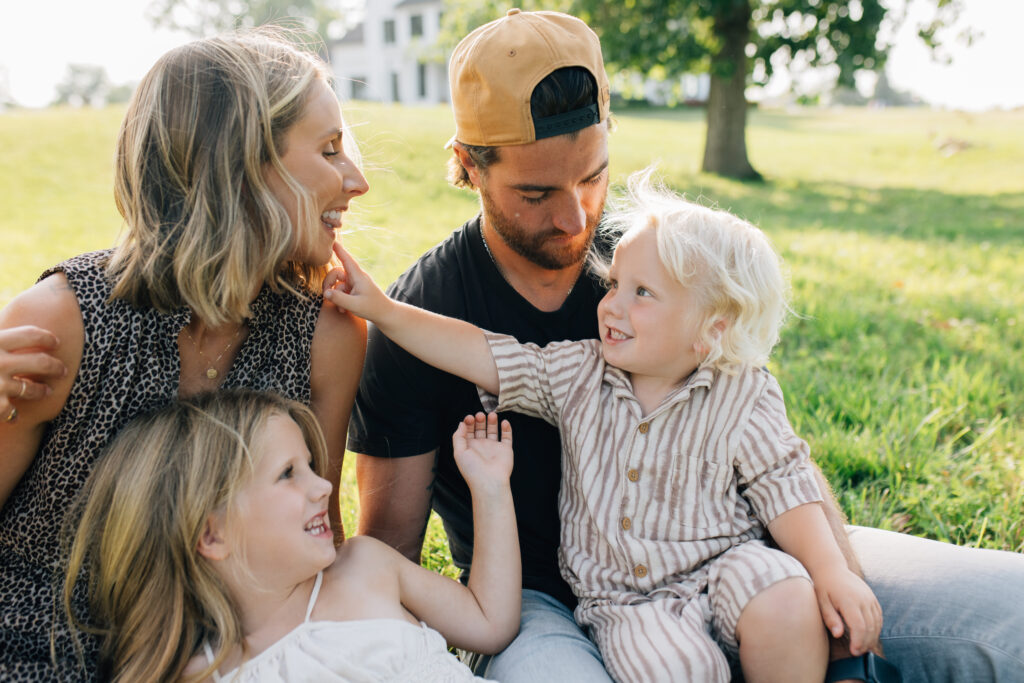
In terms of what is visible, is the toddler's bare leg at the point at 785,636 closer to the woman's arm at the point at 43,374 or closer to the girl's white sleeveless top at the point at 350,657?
the girl's white sleeveless top at the point at 350,657

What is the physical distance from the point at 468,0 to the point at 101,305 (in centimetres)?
1756

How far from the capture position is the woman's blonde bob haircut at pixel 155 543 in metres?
1.90

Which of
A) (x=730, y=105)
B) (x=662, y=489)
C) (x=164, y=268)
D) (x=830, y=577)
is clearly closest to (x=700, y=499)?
(x=662, y=489)

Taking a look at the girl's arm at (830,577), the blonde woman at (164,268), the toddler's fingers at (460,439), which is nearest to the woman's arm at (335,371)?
the blonde woman at (164,268)

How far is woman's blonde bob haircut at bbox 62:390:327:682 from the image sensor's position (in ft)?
6.22

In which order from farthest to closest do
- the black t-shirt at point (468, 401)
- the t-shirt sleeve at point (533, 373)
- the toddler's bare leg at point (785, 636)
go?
the black t-shirt at point (468, 401)
the t-shirt sleeve at point (533, 373)
the toddler's bare leg at point (785, 636)

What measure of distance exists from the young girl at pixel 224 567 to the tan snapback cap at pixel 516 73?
1.10 meters

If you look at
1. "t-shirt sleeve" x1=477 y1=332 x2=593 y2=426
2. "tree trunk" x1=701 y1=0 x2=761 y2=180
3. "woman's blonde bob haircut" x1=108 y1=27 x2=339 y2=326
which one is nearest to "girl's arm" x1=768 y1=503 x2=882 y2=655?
"t-shirt sleeve" x1=477 y1=332 x2=593 y2=426

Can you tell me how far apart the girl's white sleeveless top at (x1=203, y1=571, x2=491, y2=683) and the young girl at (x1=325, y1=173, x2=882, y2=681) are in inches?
19.1

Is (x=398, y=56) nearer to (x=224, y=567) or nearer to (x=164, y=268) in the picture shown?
(x=164, y=268)

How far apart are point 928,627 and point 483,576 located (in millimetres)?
1126

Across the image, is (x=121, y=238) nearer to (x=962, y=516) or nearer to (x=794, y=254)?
(x=962, y=516)

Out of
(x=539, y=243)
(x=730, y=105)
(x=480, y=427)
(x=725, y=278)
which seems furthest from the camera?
(x=730, y=105)

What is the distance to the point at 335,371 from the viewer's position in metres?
2.33
